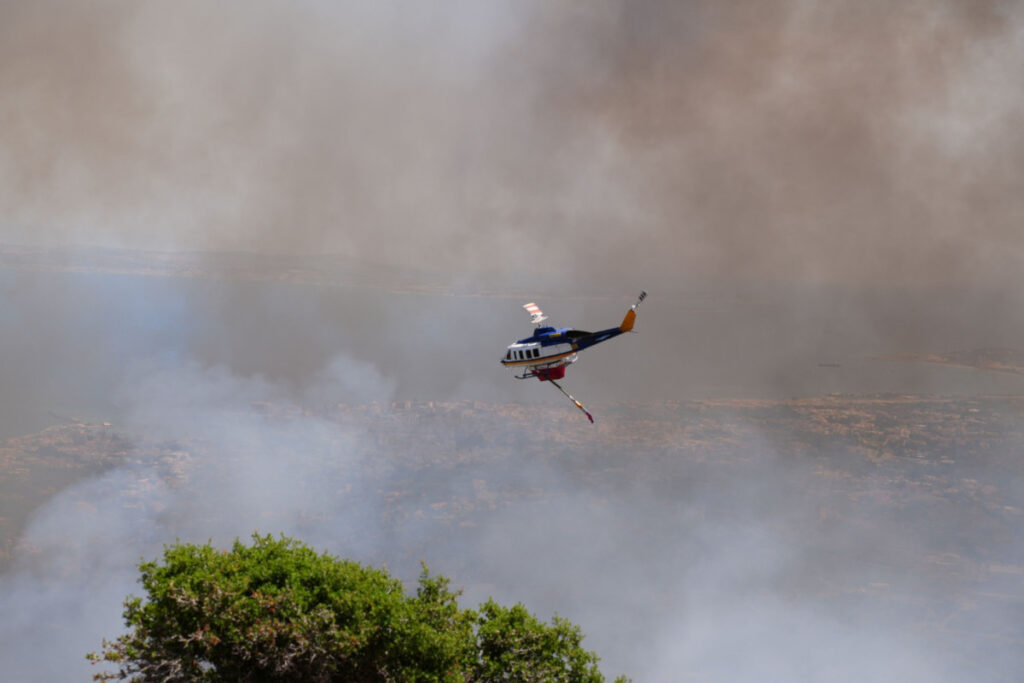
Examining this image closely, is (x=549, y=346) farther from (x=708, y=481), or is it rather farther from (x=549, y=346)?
(x=708, y=481)

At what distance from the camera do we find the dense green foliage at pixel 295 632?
20.2 metres

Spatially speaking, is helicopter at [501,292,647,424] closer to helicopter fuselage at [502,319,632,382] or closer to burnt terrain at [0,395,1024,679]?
helicopter fuselage at [502,319,632,382]

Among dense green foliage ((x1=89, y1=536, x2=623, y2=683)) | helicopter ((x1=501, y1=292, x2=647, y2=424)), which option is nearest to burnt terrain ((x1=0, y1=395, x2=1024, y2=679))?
helicopter ((x1=501, y1=292, x2=647, y2=424))

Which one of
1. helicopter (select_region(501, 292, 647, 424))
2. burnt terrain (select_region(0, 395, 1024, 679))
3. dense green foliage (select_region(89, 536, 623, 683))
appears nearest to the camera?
dense green foliage (select_region(89, 536, 623, 683))

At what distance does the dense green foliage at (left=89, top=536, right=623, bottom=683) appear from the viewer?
20219 mm

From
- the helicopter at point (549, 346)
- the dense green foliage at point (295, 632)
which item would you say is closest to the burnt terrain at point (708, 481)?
the helicopter at point (549, 346)

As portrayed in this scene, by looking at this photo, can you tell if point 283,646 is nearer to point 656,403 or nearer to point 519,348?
point 519,348

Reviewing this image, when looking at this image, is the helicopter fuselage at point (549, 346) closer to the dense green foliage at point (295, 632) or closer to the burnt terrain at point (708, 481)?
the dense green foliage at point (295, 632)

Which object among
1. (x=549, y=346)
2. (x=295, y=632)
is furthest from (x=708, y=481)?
(x=295, y=632)

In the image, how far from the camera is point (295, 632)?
65.6ft

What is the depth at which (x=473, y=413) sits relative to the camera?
86812 millimetres

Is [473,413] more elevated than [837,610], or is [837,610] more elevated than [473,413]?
[473,413]

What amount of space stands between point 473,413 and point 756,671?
145 ft

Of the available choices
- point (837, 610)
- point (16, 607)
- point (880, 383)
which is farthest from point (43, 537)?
point (880, 383)
